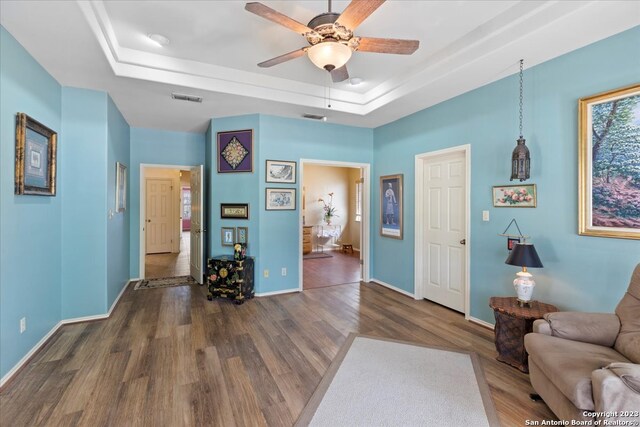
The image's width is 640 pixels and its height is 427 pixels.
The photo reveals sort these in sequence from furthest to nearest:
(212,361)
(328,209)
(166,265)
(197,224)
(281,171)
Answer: (328,209) → (166,265) → (197,224) → (281,171) → (212,361)

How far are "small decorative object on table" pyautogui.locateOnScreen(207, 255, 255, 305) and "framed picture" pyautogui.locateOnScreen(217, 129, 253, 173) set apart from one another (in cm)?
138

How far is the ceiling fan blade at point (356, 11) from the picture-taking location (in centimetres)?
176

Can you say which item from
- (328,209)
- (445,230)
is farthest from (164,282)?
(328,209)

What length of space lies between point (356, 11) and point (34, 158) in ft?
9.86

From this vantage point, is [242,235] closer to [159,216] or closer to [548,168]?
[548,168]

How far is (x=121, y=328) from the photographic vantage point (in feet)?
10.6

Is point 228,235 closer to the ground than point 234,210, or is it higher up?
closer to the ground

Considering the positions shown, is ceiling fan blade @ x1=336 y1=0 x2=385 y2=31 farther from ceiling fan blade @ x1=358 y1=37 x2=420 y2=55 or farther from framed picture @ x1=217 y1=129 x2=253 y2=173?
framed picture @ x1=217 y1=129 x2=253 y2=173

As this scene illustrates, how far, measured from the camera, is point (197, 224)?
505cm

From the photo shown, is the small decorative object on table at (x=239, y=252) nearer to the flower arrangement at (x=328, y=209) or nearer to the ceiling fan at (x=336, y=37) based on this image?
the ceiling fan at (x=336, y=37)

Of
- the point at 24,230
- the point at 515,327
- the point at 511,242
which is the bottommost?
the point at 515,327

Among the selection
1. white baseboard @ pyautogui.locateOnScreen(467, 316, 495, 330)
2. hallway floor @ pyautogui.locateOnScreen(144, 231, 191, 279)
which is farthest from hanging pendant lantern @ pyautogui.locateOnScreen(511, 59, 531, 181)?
hallway floor @ pyautogui.locateOnScreen(144, 231, 191, 279)

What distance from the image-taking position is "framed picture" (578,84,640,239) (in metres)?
2.19

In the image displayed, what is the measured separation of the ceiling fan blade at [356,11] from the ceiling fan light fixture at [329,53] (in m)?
0.14
